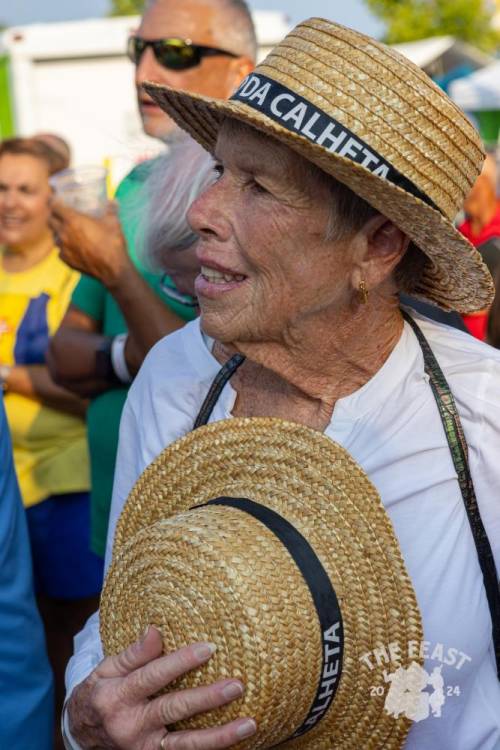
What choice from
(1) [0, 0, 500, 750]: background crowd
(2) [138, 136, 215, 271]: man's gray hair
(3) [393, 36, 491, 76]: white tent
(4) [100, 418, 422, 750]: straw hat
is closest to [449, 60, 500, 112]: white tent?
(3) [393, 36, 491, 76]: white tent

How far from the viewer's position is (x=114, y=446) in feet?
9.89

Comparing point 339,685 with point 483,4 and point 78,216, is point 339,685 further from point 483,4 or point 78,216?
point 483,4

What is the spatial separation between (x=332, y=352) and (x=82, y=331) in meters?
1.60

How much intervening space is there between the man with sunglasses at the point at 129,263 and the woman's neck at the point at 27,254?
4.36 feet

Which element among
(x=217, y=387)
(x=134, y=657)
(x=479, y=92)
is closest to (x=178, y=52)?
(x=217, y=387)

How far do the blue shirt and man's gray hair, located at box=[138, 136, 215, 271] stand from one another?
2.15 ft

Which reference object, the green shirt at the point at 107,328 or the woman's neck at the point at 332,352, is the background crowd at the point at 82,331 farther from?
the woman's neck at the point at 332,352

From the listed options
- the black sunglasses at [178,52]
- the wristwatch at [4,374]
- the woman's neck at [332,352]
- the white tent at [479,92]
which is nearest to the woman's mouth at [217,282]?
the woman's neck at [332,352]

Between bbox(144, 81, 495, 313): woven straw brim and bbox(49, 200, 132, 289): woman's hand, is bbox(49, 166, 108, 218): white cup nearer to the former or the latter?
Answer: bbox(49, 200, 132, 289): woman's hand

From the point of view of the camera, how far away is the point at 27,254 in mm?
4812

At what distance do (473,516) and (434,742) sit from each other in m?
0.38

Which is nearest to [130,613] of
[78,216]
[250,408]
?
[250,408]

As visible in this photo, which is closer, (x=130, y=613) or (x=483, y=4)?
(x=130, y=613)

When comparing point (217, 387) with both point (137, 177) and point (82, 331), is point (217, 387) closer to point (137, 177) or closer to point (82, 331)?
point (137, 177)
